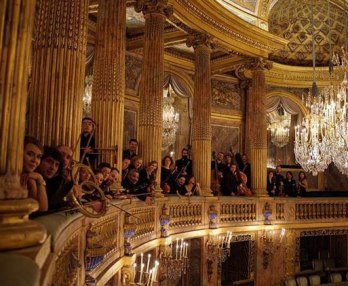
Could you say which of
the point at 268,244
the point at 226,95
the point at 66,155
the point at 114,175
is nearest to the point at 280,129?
the point at 226,95

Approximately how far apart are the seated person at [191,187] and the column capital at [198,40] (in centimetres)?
444

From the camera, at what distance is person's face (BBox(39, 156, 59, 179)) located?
11.3ft

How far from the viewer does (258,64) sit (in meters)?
14.8

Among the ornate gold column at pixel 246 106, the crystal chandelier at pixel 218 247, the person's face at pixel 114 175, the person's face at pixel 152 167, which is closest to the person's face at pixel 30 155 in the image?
the person's face at pixel 114 175

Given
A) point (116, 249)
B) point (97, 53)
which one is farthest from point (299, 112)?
point (116, 249)

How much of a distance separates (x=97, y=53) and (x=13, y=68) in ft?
20.0

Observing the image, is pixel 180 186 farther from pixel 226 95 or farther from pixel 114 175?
pixel 226 95

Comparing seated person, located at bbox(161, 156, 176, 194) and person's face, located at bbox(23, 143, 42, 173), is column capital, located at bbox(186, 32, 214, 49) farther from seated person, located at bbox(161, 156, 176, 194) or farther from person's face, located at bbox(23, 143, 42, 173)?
person's face, located at bbox(23, 143, 42, 173)

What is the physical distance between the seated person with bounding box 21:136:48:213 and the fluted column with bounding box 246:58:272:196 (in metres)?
11.8

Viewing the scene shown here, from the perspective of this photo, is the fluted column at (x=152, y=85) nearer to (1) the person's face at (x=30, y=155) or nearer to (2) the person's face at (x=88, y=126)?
(2) the person's face at (x=88, y=126)

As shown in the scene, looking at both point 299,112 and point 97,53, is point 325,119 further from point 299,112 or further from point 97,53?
point 299,112

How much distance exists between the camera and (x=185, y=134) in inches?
670

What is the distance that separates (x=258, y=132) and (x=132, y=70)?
206 inches

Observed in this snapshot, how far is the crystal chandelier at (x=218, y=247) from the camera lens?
12.1 m
